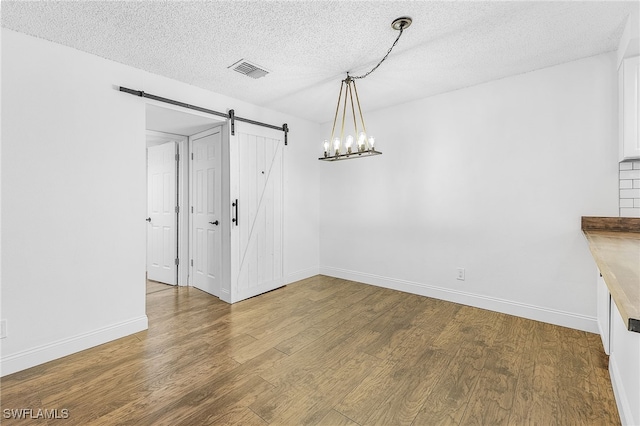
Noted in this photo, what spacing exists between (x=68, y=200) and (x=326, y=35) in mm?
2625

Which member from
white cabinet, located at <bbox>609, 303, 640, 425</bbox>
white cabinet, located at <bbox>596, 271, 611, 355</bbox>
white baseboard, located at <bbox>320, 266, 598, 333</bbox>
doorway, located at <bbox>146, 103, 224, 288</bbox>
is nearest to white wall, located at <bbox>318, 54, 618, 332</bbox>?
white baseboard, located at <bbox>320, 266, 598, 333</bbox>

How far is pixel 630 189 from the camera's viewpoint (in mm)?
2594

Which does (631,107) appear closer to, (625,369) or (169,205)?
(625,369)

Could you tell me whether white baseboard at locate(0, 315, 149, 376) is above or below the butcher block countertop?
below

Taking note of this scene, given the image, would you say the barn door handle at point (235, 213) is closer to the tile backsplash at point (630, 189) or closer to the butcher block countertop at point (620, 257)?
the butcher block countertop at point (620, 257)

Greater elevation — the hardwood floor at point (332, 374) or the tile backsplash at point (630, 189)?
the tile backsplash at point (630, 189)

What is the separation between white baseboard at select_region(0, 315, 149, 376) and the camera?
2164 millimetres

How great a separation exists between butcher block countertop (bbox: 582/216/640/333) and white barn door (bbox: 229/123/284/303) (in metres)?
3.47

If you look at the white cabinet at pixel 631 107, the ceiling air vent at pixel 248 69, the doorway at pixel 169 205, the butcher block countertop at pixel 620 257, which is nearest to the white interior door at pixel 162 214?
the doorway at pixel 169 205

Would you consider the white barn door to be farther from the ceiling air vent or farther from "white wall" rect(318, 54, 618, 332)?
"white wall" rect(318, 54, 618, 332)

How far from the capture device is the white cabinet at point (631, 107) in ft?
7.66

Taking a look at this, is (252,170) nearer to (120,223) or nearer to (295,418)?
(120,223)

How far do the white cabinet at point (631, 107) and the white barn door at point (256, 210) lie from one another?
Result: 375cm

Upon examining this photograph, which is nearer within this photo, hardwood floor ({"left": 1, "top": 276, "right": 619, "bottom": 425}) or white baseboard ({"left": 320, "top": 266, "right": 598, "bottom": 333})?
hardwood floor ({"left": 1, "top": 276, "right": 619, "bottom": 425})
